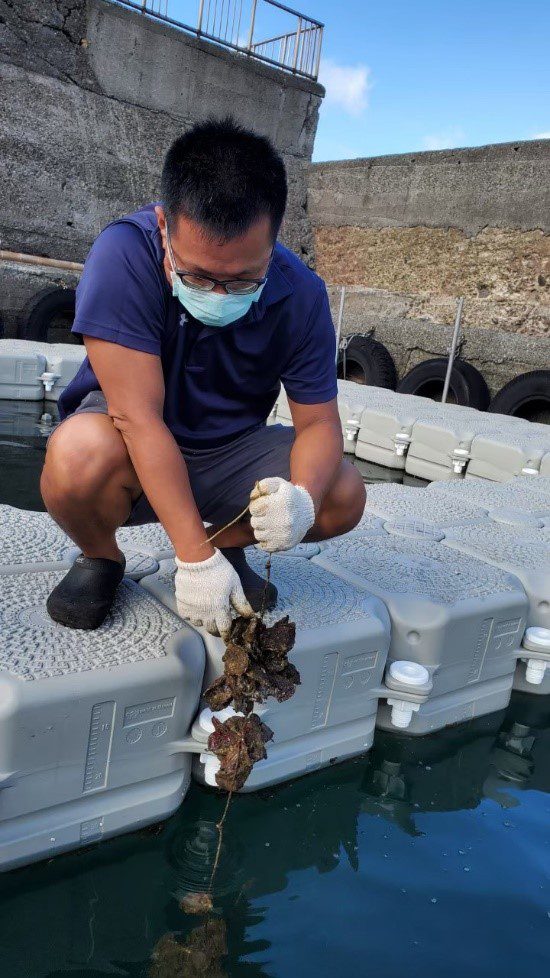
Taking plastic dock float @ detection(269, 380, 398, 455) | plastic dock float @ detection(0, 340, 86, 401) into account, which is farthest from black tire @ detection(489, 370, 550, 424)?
plastic dock float @ detection(0, 340, 86, 401)

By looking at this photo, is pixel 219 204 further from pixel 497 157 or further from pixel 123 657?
pixel 497 157

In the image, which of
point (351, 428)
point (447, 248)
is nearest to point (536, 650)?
point (351, 428)

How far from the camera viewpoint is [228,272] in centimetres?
121

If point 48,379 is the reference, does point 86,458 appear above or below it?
above

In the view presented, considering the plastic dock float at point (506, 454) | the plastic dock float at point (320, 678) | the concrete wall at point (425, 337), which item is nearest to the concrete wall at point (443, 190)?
the concrete wall at point (425, 337)

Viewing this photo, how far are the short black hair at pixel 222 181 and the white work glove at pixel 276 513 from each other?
0.41 m

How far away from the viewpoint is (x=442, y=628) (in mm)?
1709

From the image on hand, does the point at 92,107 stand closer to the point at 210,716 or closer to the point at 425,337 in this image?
the point at 425,337

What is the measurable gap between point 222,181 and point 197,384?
407 mm

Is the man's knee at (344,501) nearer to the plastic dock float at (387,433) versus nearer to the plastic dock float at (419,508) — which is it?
the plastic dock float at (419,508)

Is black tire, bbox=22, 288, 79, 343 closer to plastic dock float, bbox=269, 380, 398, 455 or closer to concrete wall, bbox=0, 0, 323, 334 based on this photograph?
concrete wall, bbox=0, 0, 323, 334

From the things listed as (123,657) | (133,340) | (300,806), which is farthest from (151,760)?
(133,340)

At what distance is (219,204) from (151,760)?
0.96m

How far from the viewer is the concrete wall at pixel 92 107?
25.5 ft
